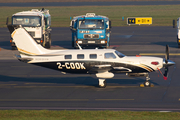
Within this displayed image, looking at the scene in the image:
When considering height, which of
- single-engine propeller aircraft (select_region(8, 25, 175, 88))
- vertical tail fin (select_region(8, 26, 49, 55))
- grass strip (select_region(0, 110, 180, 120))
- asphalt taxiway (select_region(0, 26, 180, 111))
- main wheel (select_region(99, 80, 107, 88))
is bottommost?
asphalt taxiway (select_region(0, 26, 180, 111))

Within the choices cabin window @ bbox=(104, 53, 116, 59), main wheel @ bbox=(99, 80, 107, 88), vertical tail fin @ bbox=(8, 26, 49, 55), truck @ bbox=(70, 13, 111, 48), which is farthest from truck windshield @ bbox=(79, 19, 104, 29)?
main wheel @ bbox=(99, 80, 107, 88)

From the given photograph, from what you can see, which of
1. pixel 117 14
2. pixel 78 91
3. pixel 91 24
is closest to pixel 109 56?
pixel 78 91

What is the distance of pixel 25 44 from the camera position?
80.9 ft

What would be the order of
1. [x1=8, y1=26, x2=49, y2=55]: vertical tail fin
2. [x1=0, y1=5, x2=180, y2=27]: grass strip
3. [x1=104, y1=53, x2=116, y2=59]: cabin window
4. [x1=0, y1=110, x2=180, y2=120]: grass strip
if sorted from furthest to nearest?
[x1=0, y1=5, x2=180, y2=27]: grass strip < [x1=8, y1=26, x2=49, y2=55]: vertical tail fin < [x1=104, y1=53, x2=116, y2=59]: cabin window < [x1=0, y1=110, x2=180, y2=120]: grass strip

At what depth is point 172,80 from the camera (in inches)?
1038

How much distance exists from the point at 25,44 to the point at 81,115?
894 centimetres

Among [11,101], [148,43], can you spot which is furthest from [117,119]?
[148,43]

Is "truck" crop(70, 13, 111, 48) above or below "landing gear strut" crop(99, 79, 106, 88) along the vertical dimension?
above

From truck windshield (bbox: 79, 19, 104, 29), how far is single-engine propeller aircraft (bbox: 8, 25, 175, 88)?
17999 millimetres

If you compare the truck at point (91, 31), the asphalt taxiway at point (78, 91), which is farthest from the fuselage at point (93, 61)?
the truck at point (91, 31)

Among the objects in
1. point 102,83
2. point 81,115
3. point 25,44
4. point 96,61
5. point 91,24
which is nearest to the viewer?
point 81,115

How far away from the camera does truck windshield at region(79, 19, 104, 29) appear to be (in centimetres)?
4209

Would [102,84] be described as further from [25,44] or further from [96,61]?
[25,44]

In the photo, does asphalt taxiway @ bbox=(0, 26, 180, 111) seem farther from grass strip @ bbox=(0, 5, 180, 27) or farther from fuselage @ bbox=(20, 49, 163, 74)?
grass strip @ bbox=(0, 5, 180, 27)
